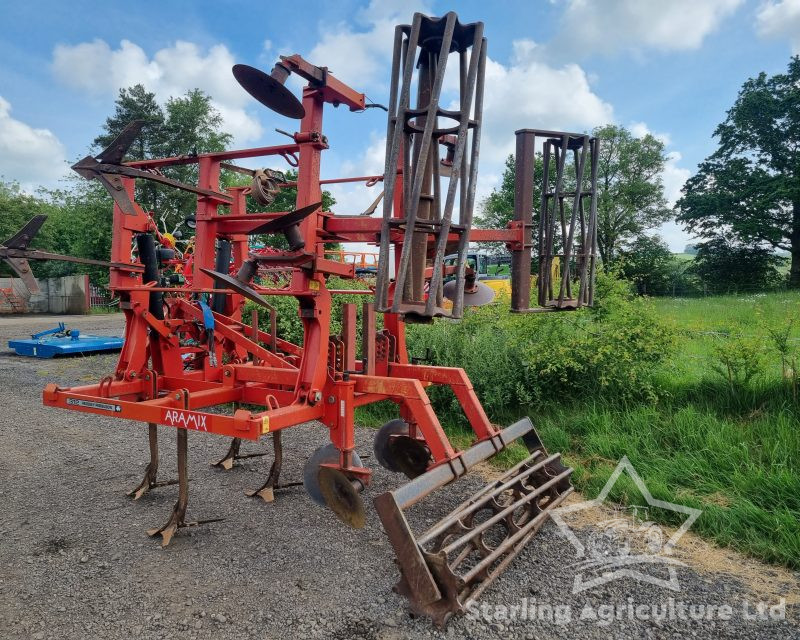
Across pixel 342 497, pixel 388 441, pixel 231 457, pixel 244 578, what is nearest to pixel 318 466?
pixel 342 497

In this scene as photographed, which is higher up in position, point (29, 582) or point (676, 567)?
point (676, 567)

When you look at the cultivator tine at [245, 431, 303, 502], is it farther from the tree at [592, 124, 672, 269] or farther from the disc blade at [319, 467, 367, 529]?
the tree at [592, 124, 672, 269]

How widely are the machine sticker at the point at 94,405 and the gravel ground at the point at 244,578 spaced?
102 centimetres

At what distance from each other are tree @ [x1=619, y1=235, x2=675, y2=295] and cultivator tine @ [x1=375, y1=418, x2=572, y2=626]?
2599cm

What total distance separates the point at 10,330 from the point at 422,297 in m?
21.4

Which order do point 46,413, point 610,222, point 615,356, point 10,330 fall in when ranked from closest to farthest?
1. point 615,356
2. point 46,413
3. point 10,330
4. point 610,222

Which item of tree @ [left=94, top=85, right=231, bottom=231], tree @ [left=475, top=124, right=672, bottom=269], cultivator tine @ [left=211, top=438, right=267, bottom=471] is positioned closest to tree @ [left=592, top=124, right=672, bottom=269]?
tree @ [left=475, top=124, right=672, bottom=269]

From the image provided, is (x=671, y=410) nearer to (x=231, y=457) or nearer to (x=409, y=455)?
(x=409, y=455)

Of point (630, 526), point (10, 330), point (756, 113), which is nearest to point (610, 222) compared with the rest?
point (756, 113)

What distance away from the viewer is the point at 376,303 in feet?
10.2

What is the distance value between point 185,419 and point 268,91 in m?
2.18

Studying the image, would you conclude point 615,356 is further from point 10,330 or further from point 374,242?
point 10,330

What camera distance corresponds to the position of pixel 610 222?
4062cm

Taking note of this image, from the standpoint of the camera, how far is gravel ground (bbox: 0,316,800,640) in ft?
9.75
